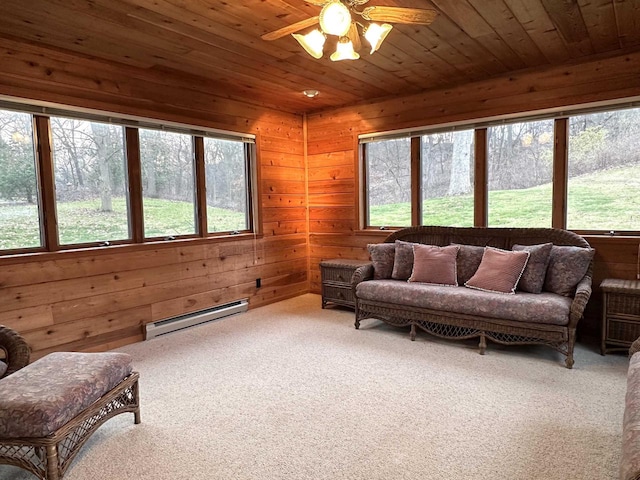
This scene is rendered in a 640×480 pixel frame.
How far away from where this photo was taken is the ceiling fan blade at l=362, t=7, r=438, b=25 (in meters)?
2.21

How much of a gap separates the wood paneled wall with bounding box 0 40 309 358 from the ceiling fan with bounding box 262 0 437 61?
1.91 metres

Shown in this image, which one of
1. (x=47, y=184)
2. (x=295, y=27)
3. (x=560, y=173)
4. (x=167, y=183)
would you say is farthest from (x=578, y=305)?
(x=47, y=184)

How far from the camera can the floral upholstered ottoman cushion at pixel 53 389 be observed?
5.86 ft

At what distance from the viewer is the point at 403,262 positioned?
4211 mm

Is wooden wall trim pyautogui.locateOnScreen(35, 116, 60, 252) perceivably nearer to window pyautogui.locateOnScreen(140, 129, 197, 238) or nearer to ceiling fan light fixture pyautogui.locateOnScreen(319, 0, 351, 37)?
window pyautogui.locateOnScreen(140, 129, 197, 238)

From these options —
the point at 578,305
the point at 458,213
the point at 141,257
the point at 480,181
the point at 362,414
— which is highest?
the point at 480,181

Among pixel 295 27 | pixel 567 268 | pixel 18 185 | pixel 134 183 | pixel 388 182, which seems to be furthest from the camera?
pixel 388 182

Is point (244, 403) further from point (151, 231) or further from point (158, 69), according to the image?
point (158, 69)

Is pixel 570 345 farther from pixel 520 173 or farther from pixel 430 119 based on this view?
pixel 430 119

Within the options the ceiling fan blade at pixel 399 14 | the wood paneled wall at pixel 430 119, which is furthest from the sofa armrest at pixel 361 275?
the ceiling fan blade at pixel 399 14

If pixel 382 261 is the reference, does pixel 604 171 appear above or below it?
above

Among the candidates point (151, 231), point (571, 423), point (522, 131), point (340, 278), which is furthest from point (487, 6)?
point (151, 231)

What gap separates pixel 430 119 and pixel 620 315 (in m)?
2.60

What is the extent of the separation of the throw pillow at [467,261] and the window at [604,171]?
0.90 m
